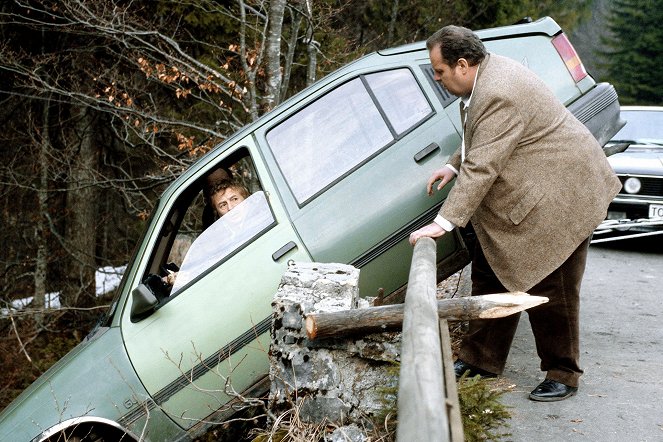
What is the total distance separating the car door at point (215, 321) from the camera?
4.48m

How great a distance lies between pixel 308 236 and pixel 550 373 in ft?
5.08

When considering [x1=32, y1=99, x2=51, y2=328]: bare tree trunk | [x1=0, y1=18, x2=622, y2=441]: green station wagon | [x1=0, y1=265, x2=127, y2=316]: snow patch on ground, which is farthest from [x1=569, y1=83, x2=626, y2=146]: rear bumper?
[x1=0, y1=265, x2=127, y2=316]: snow patch on ground

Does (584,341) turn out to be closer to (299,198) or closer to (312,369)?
(299,198)

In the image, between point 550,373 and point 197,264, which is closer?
point 550,373

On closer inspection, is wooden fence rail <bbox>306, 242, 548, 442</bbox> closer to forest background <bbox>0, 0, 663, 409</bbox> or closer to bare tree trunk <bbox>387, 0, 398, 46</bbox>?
forest background <bbox>0, 0, 663, 409</bbox>

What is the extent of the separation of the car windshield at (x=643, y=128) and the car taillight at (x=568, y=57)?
5161 millimetres

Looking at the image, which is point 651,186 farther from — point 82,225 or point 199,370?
point 82,225

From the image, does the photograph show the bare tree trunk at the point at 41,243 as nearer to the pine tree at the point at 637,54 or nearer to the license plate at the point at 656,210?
the license plate at the point at 656,210

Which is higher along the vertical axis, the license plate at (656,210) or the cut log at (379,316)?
the cut log at (379,316)

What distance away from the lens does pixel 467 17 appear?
53.6ft

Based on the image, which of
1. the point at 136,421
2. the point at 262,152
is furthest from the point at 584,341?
the point at 136,421

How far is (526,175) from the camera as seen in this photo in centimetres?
381

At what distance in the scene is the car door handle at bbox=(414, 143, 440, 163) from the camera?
4.73m

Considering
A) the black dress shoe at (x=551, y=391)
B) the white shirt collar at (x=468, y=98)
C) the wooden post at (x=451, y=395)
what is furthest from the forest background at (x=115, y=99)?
the wooden post at (x=451, y=395)
